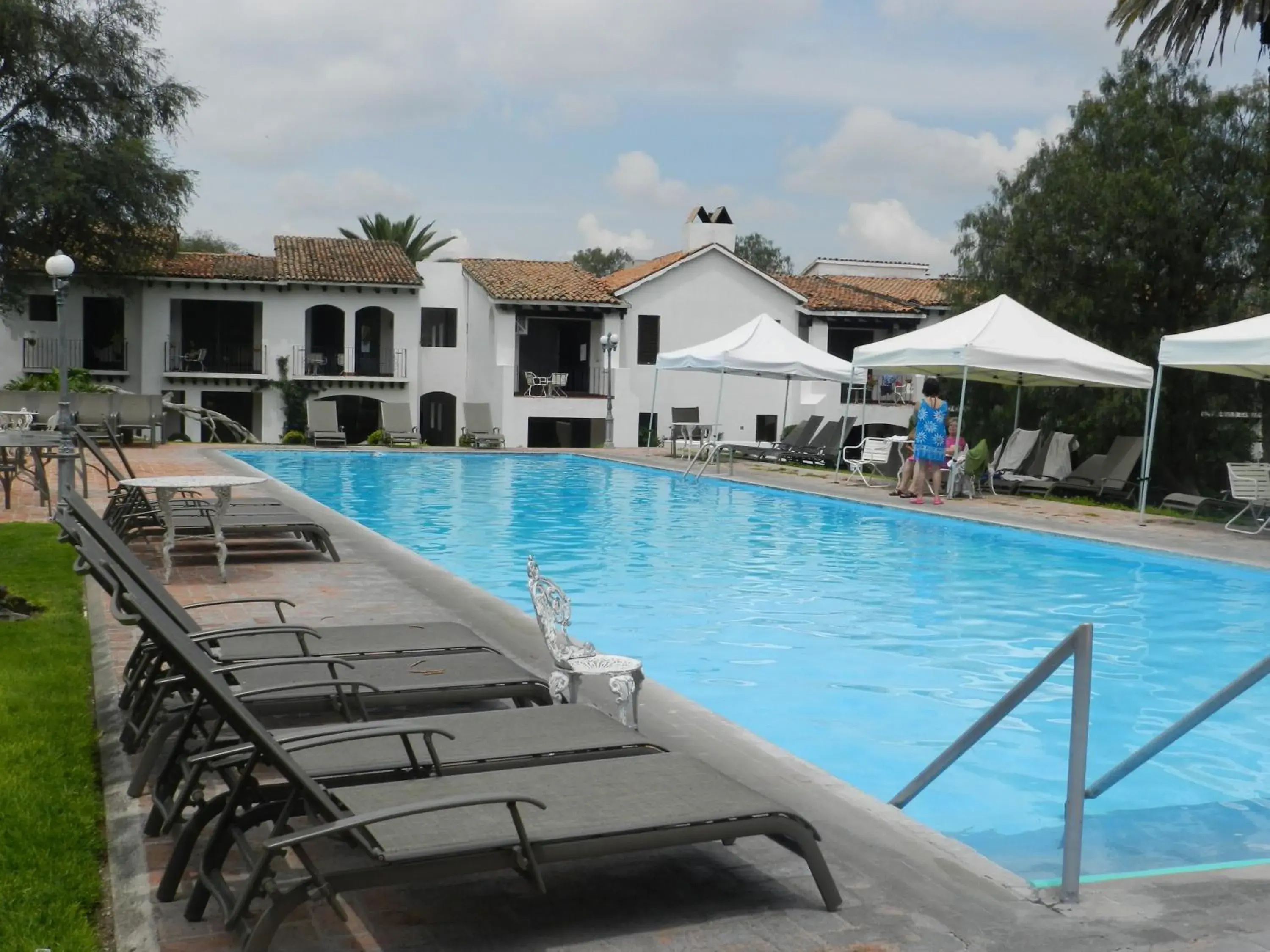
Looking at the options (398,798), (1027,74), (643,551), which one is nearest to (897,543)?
(643,551)

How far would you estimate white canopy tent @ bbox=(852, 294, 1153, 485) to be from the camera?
16.2 m

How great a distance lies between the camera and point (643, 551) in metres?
12.9

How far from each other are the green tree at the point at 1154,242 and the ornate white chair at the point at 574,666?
1962cm

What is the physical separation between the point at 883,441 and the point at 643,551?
9.59 meters

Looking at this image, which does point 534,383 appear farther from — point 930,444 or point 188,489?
point 188,489

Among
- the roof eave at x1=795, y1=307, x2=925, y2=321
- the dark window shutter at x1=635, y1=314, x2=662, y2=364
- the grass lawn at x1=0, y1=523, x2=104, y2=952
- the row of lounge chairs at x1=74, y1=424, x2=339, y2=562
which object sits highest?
the roof eave at x1=795, y1=307, x2=925, y2=321

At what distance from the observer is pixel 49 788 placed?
413cm

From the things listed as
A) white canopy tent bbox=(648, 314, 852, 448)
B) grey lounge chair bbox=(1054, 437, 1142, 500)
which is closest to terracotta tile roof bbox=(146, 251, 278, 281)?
white canopy tent bbox=(648, 314, 852, 448)

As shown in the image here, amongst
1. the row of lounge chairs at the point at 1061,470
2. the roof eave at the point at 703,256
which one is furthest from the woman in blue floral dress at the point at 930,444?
the roof eave at the point at 703,256

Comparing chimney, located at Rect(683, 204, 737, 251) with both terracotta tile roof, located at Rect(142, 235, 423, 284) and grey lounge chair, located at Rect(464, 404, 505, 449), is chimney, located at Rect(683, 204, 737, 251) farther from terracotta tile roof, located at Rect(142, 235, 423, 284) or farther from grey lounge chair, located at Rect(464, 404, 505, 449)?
grey lounge chair, located at Rect(464, 404, 505, 449)

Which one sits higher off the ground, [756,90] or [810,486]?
[756,90]

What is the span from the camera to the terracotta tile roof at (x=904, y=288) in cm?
3853

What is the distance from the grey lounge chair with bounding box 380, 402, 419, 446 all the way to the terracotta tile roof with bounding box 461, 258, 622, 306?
511 cm

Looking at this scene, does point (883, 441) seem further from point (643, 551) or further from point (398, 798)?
point (398, 798)
